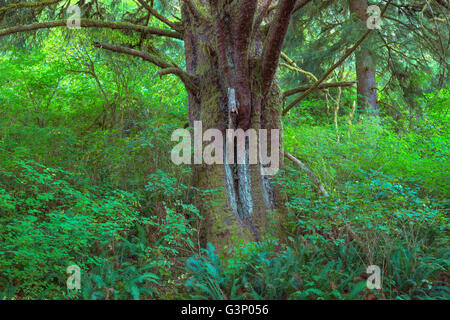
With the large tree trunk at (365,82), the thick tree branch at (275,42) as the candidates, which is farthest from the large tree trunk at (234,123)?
the large tree trunk at (365,82)

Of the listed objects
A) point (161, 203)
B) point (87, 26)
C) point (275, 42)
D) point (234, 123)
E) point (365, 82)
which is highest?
point (365, 82)

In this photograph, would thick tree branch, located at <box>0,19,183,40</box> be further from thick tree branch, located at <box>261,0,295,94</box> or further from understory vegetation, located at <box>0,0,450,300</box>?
thick tree branch, located at <box>261,0,295,94</box>

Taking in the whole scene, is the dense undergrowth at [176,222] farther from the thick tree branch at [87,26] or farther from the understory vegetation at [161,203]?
the thick tree branch at [87,26]

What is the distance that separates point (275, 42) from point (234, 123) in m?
→ 1.08

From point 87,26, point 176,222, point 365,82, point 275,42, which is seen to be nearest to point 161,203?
point 176,222

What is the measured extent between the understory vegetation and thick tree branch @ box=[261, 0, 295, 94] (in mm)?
1360

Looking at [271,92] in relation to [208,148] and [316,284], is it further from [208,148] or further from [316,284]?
[316,284]

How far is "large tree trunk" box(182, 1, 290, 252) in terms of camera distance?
407 cm

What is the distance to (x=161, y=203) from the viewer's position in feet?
15.2

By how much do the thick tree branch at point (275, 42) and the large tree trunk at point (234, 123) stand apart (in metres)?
0.10

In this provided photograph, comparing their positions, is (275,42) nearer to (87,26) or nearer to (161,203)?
(161,203)

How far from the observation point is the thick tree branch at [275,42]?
367 centimetres
